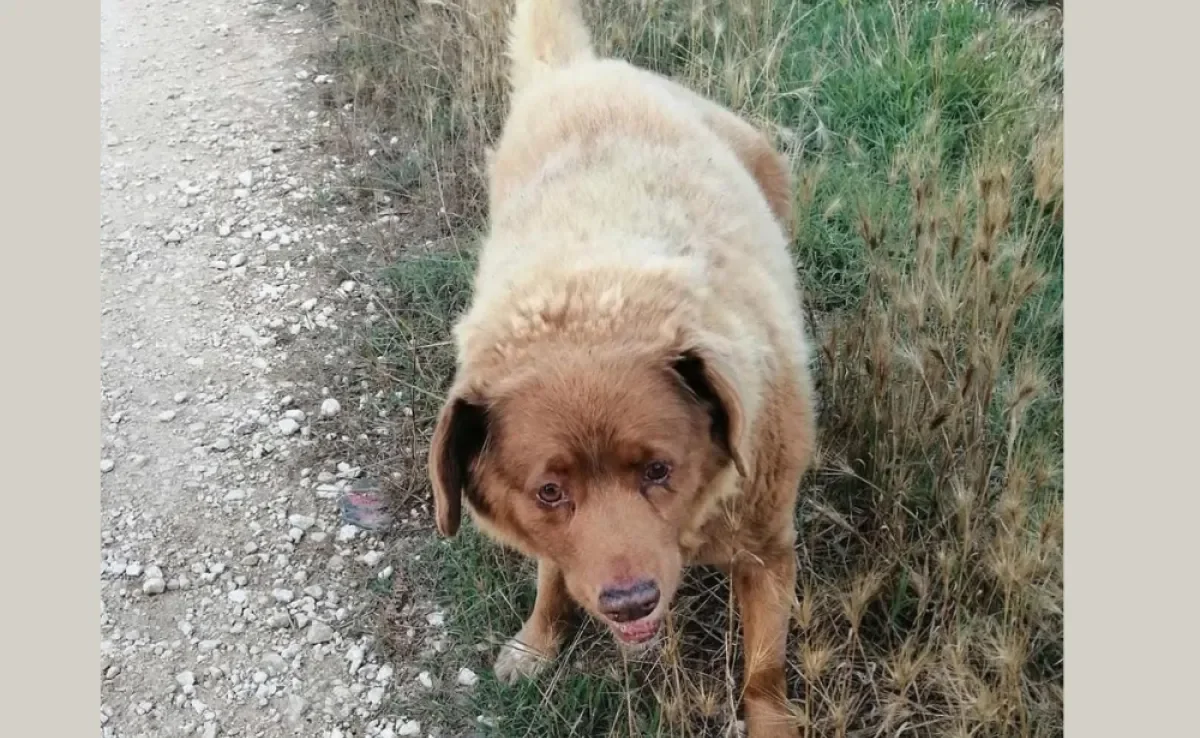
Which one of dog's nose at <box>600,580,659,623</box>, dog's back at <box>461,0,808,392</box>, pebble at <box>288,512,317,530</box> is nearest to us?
dog's nose at <box>600,580,659,623</box>

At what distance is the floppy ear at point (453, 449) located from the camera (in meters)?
2.53

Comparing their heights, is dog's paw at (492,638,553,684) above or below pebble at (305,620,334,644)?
above

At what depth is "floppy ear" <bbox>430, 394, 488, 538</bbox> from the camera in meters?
2.53

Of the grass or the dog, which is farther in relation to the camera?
the grass

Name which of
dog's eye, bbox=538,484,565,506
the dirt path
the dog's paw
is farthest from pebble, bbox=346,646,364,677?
dog's eye, bbox=538,484,565,506

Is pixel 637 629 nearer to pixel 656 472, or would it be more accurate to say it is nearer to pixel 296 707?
pixel 656 472

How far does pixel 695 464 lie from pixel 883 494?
3.21 ft

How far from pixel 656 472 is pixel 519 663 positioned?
1191mm

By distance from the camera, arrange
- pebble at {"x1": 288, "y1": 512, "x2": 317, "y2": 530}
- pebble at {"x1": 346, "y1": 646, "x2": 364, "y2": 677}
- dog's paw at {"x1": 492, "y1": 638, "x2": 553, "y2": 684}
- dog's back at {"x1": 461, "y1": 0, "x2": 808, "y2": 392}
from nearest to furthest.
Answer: dog's back at {"x1": 461, "y1": 0, "x2": 808, "y2": 392}, dog's paw at {"x1": 492, "y1": 638, "x2": 553, "y2": 684}, pebble at {"x1": 346, "y1": 646, "x2": 364, "y2": 677}, pebble at {"x1": 288, "y1": 512, "x2": 317, "y2": 530}

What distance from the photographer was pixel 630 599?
7.78ft

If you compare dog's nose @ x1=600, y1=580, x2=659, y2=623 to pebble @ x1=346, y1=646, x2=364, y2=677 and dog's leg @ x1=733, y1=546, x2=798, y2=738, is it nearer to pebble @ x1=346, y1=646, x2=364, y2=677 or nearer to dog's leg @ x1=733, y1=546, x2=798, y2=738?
dog's leg @ x1=733, y1=546, x2=798, y2=738

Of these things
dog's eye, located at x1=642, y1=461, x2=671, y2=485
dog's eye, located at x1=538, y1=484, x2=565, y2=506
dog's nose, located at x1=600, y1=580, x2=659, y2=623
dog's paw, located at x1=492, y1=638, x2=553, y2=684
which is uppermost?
dog's eye, located at x1=642, y1=461, x2=671, y2=485

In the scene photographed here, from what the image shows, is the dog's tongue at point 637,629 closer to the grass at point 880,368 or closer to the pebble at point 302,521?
the grass at point 880,368

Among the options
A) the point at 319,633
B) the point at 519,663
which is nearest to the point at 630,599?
the point at 519,663
